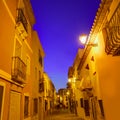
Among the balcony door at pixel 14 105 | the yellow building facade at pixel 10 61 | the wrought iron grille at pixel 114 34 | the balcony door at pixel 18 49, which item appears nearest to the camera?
the wrought iron grille at pixel 114 34

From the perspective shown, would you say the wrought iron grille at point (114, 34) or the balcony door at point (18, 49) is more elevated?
the balcony door at point (18, 49)

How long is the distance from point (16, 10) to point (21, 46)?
2.28 metres

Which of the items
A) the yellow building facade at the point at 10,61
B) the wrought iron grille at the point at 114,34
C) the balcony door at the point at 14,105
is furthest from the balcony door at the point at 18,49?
the wrought iron grille at the point at 114,34

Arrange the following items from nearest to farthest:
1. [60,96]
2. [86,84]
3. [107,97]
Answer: [107,97]
[86,84]
[60,96]

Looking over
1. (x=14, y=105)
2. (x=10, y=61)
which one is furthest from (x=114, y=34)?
(x=14, y=105)

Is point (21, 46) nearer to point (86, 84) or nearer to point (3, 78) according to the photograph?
point (3, 78)

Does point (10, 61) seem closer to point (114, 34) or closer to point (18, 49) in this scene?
point (18, 49)

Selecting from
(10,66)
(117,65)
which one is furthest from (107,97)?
Result: (10,66)

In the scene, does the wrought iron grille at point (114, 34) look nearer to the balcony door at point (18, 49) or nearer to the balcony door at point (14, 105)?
the balcony door at point (14, 105)

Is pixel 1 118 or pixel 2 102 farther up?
pixel 2 102

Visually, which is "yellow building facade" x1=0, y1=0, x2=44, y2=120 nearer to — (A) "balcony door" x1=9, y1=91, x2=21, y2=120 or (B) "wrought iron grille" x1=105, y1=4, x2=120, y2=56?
(A) "balcony door" x1=9, y1=91, x2=21, y2=120

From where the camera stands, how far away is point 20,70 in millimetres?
9609

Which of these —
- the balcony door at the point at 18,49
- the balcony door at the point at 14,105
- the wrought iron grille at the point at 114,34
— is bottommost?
the balcony door at the point at 14,105

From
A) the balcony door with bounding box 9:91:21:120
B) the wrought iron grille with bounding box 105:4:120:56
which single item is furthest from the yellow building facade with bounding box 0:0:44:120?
the wrought iron grille with bounding box 105:4:120:56
